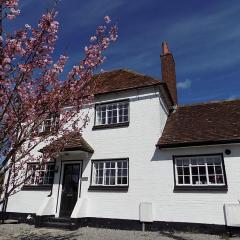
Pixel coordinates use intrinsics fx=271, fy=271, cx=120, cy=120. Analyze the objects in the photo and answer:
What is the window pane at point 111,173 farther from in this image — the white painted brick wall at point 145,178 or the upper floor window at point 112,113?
the upper floor window at point 112,113

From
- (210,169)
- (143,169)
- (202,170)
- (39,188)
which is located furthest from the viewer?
(39,188)

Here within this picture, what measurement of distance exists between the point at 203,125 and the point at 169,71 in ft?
17.2

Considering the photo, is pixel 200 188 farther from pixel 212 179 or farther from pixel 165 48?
pixel 165 48

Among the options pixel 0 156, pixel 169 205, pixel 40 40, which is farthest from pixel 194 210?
pixel 40 40

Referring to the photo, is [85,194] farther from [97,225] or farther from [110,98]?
[110,98]

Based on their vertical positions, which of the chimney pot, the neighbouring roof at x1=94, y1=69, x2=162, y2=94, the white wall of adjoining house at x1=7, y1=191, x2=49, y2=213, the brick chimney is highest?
→ the chimney pot

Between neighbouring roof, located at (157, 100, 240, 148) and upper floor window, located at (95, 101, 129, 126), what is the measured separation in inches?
90.6

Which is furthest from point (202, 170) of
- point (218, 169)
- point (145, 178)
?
point (145, 178)

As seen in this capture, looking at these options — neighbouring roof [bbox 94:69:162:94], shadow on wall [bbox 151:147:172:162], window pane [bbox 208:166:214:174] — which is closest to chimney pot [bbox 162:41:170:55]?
neighbouring roof [bbox 94:69:162:94]

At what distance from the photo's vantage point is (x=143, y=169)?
1279 centimetres

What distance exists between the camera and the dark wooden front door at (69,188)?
44.8 ft

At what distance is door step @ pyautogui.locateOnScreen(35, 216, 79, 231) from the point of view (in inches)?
474

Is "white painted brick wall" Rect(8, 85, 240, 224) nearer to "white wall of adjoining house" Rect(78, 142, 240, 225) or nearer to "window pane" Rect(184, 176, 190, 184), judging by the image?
"white wall of adjoining house" Rect(78, 142, 240, 225)

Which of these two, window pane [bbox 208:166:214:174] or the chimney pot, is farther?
the chimney pot
